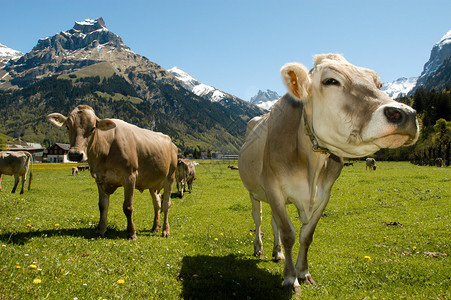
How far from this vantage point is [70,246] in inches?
222

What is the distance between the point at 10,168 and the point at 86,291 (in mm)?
19640

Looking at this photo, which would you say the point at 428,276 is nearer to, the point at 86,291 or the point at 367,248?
the point at 367,248

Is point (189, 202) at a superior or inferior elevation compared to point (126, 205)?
inferior

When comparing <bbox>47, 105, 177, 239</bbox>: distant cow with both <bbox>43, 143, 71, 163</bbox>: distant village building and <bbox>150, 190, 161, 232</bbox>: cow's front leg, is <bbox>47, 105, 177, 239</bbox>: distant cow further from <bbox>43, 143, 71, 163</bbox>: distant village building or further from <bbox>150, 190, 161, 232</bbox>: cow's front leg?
<bbox>43, 143, 71, 163</bbox>: distant village building

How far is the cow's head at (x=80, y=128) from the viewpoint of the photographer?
20.9 feet

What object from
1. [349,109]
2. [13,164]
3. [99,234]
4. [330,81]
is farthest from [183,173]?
[349,109]

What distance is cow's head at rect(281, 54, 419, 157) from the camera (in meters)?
2.73

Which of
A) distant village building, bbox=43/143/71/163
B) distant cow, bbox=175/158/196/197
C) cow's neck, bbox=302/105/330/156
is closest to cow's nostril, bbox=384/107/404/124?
cow's neck, bbox=302/105/330/156

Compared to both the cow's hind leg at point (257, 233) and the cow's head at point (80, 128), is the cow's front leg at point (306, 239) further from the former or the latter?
the cow's head at point (80, 128)

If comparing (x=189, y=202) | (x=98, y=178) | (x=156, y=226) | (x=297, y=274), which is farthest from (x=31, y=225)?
(x=189, y=202)

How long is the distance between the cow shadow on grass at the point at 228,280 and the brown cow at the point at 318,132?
14.2 inches

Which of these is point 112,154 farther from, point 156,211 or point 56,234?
point 156,211

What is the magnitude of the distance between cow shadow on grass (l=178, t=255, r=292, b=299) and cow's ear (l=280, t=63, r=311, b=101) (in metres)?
2.92

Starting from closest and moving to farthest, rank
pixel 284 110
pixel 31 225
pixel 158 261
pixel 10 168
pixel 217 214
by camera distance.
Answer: pixel 284 110
pixel 158 261
pixel 31 225
pixel 217 214
pixel 10 168
